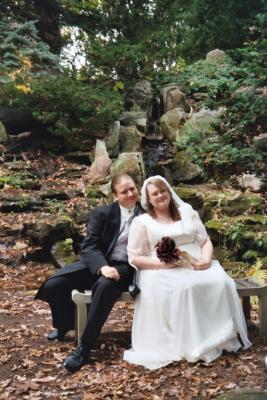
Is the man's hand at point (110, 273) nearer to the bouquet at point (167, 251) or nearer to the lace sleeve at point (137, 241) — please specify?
the lace sleeve at point (137, 241)

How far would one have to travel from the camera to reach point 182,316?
4.16 m

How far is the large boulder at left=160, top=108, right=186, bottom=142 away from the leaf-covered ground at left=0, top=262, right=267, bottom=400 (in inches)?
441

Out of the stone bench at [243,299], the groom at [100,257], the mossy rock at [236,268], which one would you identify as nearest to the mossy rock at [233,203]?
the mossy rock at [236,268]

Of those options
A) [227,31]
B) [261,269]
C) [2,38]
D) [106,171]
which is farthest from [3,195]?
[227,31]

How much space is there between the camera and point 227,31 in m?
18.0

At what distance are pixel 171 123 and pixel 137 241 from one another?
1175 centimetres

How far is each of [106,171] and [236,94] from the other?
6.69 m

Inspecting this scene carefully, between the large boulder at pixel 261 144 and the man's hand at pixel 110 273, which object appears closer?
the man's hand at pixel 110 273

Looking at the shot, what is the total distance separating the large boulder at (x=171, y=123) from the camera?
15586 millimetres

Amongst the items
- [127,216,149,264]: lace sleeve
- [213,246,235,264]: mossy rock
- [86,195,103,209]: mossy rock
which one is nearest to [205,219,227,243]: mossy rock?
[213,246,235,264]: mossy rock

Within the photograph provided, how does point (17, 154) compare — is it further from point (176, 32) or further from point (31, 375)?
point (31, 375)

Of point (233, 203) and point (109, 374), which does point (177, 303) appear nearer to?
point (109, 374)

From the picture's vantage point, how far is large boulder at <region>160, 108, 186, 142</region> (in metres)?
15.6

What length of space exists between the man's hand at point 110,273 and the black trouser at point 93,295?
0.04m
